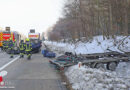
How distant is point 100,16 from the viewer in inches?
896

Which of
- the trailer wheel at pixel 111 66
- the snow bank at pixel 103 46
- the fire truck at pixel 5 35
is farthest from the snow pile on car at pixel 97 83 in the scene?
the fire truck at pixel 5 35

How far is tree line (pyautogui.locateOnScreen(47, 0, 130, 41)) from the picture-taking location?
17.8 m

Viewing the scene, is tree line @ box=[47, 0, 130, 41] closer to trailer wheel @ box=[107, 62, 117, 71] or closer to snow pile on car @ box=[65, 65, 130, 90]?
trailer wheel @ box=[107, 62, 117, 71]

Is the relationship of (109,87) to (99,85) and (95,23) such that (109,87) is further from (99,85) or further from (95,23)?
(95,23)

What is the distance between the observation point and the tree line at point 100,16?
17.8 m

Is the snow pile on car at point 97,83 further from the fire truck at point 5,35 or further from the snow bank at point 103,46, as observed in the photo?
the fire truck at point 5,35

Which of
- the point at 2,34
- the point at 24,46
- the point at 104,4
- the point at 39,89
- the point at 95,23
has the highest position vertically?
the point at 104,4

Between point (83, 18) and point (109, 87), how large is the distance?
2208 centimetres

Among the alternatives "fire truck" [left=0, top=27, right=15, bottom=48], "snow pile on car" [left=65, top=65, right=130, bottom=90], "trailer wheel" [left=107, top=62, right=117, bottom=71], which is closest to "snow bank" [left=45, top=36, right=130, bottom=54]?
"trailer wheel" [left=107, top=62, right=117, bottom=71]

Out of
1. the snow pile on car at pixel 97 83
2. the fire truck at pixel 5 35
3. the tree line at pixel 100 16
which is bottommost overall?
the snow pile on car at pixel 97 83

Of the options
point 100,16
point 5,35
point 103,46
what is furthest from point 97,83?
point 5,35

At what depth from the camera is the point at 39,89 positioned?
576cm

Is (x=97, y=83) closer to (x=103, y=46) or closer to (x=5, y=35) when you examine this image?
(x=103, y=46)

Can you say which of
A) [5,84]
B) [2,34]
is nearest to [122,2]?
[5,84]
